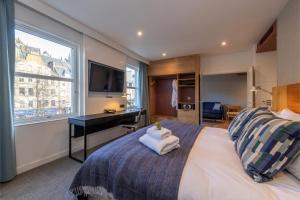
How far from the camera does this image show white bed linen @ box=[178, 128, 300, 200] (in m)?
0.84

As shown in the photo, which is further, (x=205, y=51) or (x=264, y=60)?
(x=205, y=51)

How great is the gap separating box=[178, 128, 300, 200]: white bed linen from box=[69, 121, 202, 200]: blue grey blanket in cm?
7

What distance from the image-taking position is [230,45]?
4.10 m

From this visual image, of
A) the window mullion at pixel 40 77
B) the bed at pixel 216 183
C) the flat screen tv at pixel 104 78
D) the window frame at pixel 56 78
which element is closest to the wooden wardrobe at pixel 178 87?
the flat screen tv at pixel 104 78

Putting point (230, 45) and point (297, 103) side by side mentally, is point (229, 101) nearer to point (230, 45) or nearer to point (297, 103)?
point (230, 45)

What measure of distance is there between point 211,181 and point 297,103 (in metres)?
1.87

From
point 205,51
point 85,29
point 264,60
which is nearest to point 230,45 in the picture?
point 205,51

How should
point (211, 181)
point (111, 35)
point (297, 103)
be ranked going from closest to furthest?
point (211, 181) < point (297, 103) < point (111, 35)

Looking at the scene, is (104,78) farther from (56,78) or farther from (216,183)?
(216,183)

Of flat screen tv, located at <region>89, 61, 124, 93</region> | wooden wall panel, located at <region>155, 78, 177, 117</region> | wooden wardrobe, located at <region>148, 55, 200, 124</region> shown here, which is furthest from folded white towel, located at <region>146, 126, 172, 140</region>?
wooden wall panel, located at <region>155, 78, 177, 117</region>

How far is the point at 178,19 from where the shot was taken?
9.02ft

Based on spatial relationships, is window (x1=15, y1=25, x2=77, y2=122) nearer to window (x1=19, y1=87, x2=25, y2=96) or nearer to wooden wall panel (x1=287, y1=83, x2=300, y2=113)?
window (x1=19, y1=87, x2=25, y2=96)

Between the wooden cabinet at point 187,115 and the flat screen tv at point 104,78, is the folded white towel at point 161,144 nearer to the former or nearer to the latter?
the flat screen tv at point 104,78

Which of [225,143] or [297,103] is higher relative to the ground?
[297,103]
